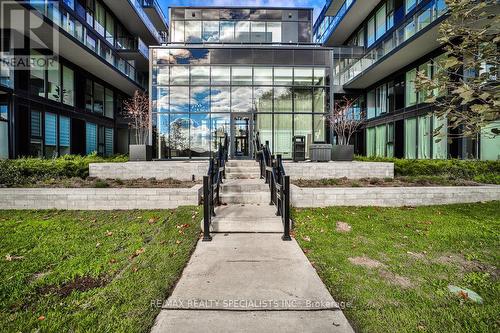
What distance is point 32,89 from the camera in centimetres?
1262

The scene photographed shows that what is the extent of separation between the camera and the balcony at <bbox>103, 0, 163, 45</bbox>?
19.5 metres

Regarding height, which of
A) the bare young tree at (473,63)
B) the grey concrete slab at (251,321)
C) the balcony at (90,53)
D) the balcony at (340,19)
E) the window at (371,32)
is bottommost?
the grey concrete slab at (251,321)

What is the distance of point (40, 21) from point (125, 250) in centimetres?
336

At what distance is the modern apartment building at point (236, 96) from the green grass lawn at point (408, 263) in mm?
9815

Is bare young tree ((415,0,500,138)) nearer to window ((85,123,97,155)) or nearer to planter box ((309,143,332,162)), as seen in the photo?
planter box ((309,143,332,162))

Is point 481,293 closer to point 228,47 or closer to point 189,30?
point 228,47

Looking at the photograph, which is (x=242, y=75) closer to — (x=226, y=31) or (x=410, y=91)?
(x=226, y=31)

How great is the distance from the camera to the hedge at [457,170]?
9105 millimetres

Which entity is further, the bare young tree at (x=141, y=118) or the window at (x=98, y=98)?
the window at (x=98, y=98)

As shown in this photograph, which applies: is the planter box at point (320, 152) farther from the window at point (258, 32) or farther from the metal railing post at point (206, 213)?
the window at point (258, 32)

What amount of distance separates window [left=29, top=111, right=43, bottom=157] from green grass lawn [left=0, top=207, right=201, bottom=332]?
336 inches

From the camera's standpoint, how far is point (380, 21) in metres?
20.4

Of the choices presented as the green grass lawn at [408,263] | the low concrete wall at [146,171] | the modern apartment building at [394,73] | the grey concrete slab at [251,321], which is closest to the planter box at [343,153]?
the modern apartment building at [394,73]

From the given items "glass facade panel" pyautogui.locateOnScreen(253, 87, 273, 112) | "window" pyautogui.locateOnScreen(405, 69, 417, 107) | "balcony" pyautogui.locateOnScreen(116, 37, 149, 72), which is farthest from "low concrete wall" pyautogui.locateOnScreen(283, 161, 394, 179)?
"balcony" pyautogui.locateOnScreen(116, 37, 149, 72)
